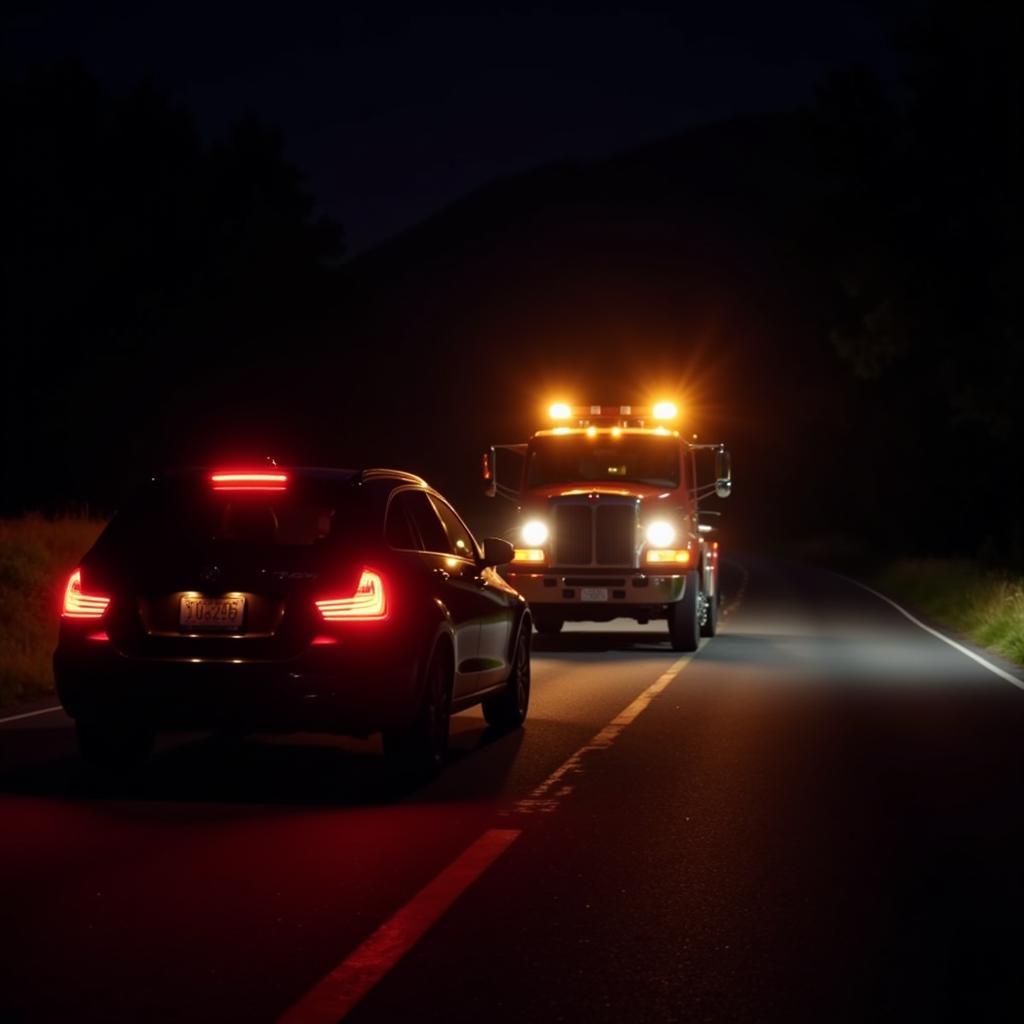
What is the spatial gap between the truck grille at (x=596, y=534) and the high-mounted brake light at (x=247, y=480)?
1126cm

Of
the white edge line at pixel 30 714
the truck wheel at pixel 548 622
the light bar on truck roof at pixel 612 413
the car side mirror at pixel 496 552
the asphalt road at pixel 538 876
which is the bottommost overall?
the asphalt road at pixel 538 876

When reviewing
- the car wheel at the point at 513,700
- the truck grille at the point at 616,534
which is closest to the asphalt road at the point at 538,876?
the car wheel at the point at 513,700

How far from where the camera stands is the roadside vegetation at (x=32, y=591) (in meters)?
16.8

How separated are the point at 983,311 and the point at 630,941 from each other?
3776 centimetres

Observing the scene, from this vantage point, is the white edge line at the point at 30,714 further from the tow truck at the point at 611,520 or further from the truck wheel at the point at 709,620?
the truck wheel at the point at 709,620

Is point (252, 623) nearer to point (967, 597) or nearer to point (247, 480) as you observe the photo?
point (247, 480)

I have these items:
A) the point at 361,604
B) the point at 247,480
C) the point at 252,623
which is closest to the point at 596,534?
the point at 247,480

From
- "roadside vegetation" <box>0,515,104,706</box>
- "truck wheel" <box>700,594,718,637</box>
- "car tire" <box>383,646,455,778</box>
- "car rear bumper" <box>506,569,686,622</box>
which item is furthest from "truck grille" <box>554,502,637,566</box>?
"car tire" <box>383,646,455,778</box>

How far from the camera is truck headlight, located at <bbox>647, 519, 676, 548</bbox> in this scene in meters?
21.9

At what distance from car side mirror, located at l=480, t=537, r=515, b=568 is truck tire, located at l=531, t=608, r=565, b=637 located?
9.39 m

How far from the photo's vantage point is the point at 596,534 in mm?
21984

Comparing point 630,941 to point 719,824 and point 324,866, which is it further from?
point 719,824

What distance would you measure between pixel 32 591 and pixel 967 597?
1575 centimetres

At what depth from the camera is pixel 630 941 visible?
6.79 meters
